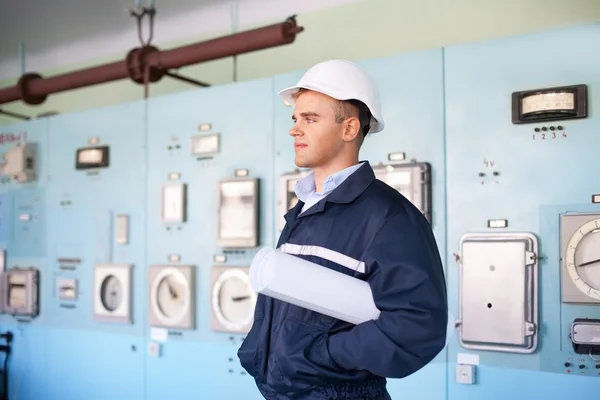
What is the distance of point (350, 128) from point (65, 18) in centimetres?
433

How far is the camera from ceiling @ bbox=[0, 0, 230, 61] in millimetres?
5129

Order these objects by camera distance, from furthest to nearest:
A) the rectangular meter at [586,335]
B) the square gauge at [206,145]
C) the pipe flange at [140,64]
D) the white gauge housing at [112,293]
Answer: the pipe flange at [140,64] < the white gauge housing at [112,293] < the square gauge at [206,145] < the rectangular meter at [586,335]

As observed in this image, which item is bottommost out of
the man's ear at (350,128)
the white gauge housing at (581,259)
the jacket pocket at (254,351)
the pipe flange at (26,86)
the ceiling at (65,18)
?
the jacket pocket at (254,351)

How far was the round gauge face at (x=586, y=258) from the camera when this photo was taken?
262 centimetres

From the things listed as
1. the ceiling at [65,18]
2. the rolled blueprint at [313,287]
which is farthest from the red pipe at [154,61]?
the rolled blueprint at [313,287]

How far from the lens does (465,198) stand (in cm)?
293

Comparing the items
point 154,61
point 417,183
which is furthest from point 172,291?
point 417,183

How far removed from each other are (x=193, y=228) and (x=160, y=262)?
0.34m

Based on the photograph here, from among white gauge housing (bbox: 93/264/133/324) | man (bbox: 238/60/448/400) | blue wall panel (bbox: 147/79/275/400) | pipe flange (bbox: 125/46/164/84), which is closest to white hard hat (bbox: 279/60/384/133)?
man (bbox: 238/60/448/400)

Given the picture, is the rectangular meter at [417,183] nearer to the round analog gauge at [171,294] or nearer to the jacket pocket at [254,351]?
the jacket pocket at [254,351]

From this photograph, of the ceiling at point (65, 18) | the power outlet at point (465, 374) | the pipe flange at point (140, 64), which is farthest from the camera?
the ceiling at point (65, 18)

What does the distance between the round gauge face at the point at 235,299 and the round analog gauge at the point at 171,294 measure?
0.29 m

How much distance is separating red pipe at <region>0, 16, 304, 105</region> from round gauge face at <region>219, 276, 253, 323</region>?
4.65 feet

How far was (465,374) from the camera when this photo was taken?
9.34 ft
